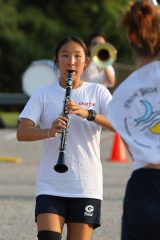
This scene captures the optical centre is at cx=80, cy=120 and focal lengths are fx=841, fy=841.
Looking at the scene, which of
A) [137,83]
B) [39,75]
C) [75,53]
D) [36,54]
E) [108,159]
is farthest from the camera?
[36,54]

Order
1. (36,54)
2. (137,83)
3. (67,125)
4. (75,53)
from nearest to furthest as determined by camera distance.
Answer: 1. (137,83)
2. (67,125)
3. (75,53)
4. (36,54)

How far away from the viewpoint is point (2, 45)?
38469mm

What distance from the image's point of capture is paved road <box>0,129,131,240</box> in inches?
302

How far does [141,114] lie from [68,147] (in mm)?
1408

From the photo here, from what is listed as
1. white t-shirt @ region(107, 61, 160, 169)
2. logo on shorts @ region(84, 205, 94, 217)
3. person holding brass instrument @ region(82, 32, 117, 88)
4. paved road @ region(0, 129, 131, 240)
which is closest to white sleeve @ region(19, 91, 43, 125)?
logo on shorts @ region(84, 205, 94, 217)

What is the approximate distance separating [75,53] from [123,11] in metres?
1.46

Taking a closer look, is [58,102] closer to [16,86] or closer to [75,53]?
[75,53]

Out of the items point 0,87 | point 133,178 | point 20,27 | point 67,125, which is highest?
point 20,27

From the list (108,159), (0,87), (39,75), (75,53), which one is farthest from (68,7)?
(75,53)

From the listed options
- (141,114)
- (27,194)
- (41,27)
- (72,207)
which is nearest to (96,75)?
(27,194)

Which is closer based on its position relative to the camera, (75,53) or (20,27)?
(75,53)

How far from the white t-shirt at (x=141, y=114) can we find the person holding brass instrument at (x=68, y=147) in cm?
106

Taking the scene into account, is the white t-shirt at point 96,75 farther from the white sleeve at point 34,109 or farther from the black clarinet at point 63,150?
the black clarinet at point 63,150

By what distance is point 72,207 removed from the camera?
506cm
